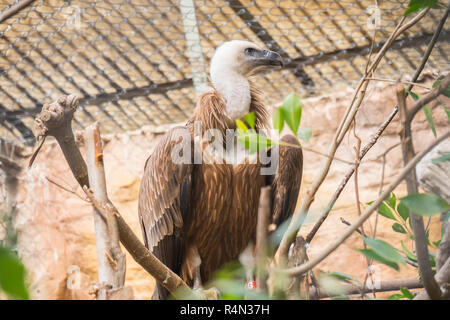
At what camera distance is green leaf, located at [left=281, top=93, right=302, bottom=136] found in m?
0.63

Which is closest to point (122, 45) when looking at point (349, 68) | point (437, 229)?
point (349, 68)

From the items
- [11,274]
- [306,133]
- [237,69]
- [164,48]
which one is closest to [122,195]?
[164,48]

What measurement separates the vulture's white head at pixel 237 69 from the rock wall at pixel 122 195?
4.67 feet

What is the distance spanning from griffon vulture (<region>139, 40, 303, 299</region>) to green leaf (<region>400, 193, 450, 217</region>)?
34.7 inches

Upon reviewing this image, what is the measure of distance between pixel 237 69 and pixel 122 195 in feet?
5.82

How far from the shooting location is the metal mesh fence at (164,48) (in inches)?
88.5

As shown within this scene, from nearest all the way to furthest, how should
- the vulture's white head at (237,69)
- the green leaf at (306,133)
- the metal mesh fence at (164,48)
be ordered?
1. the green leaf at (306,133)
2. the vulture's white head at (237,69)
3. the metal mesh fence at (164,48)

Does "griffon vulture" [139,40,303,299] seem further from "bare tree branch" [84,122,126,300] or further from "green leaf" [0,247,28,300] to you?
"green leaf" [0,247,28,300]

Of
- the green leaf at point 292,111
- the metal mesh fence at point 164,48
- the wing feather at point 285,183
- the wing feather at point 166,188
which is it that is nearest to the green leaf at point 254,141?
the green leaf at point 292,111

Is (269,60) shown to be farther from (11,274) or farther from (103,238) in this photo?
(11,274)

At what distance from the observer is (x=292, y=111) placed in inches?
25.1

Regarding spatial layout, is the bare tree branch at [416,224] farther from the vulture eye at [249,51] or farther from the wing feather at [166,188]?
the vulture eye at [249,51]

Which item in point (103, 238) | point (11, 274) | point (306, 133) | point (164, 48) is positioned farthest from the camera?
point (164, 48)
